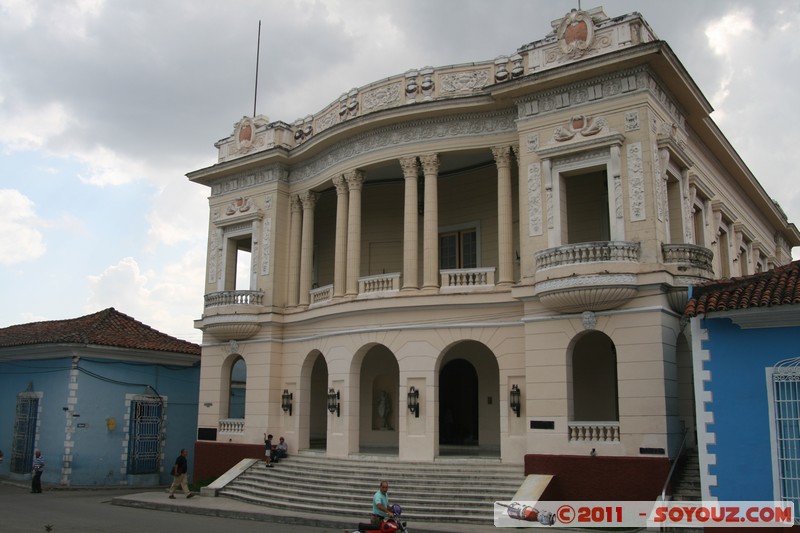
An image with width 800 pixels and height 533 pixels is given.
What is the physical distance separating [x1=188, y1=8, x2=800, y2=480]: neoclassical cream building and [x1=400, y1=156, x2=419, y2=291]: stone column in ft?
0.15

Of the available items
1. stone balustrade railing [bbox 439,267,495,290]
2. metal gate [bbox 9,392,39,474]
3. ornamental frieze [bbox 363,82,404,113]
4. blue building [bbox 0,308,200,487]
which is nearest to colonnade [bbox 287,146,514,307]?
stone balustrade railing [bbox 439,267,495,290]

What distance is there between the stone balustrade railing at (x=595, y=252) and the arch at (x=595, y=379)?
163 inches

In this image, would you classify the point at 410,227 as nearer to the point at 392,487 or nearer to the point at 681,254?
the point at 392,487

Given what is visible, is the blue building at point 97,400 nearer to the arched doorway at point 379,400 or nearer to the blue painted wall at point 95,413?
the blue painted wall at point 95,413

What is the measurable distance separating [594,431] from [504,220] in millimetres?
6336

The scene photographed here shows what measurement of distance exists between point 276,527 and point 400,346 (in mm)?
6259

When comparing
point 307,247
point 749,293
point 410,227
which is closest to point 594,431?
point 749,293

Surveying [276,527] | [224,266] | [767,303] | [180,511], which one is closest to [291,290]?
[224,266]

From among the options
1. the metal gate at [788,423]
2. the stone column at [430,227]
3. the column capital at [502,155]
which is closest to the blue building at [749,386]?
the metal gate at [788,423]

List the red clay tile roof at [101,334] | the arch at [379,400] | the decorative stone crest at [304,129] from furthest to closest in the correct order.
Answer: the red clay tile roof at [101,334] → the decorative stone crest at [304,129] → the arch at [379,400]

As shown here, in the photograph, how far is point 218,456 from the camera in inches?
997

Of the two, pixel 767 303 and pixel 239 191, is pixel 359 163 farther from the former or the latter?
pixel 767 303

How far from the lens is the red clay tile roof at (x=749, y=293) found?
1279 cm

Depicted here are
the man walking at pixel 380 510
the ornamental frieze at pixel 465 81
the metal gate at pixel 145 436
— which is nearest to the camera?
the man walking at pixel 380 510
